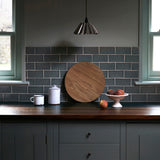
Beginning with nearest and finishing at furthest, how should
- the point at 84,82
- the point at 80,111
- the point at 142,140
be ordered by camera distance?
the point at 142,140
the point at 80,111
the point at 84,82

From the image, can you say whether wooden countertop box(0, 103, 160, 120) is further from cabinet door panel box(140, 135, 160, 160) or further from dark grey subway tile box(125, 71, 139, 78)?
dark grey subway tile box(125, 71, 139, 78)

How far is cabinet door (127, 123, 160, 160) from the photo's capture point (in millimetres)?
2406

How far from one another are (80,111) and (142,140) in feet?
2.07

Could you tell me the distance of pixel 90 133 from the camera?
2416 mm

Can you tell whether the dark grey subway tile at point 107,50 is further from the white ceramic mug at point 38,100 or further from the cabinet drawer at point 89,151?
the cabinet drawer at point 89,151

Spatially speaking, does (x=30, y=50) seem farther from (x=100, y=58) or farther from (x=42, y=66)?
(x=100, y=58)

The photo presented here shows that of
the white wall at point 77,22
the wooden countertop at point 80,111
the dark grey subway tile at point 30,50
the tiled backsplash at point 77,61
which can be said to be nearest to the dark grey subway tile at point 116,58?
the tiled backsplash at point 77,61

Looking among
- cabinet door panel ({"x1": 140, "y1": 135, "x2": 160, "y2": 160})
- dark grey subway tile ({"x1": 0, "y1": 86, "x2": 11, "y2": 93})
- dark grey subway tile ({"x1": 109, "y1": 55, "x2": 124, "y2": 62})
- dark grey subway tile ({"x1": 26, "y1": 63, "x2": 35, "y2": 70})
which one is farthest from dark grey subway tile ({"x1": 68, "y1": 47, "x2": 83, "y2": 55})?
cabinet door panel ({"x1": 140, "y1": 135, "x2": 160, "y2": 160})

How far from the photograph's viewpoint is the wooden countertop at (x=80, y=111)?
2344mm

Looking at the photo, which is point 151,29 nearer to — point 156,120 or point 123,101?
point 123,101

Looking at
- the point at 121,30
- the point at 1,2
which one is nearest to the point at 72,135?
the point at 121,30

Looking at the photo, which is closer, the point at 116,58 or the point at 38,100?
the point at 38,100

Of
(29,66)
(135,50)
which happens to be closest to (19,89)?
(29,66)

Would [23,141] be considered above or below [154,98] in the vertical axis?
below
